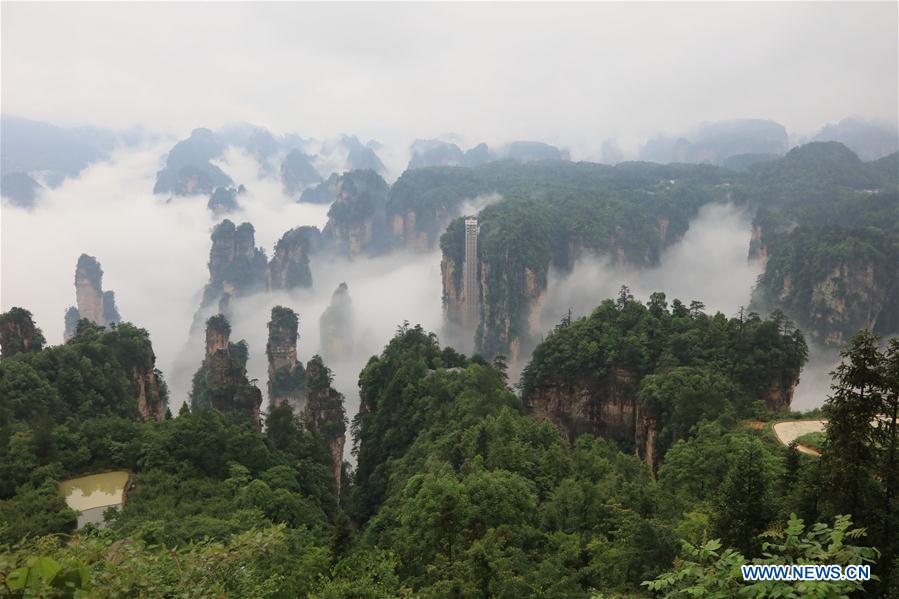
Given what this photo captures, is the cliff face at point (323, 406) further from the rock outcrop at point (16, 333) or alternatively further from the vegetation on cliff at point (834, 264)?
the vegetation on cliff at point (834, 264)

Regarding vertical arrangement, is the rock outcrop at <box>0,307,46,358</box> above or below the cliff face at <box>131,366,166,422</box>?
above

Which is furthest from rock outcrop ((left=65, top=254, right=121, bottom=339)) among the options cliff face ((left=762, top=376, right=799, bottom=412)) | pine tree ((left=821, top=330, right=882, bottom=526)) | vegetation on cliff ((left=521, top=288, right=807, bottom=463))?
pine tree ((left=821, top=330, right=882, bottom=526))

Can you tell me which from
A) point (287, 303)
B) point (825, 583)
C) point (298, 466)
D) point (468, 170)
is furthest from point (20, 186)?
point (825, 583)

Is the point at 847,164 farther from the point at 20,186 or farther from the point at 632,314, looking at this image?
the point at 20,186

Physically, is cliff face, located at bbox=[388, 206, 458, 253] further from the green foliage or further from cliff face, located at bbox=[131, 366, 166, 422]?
A: the green foliage

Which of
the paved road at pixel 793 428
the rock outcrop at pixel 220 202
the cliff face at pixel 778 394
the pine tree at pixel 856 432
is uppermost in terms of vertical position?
the rock outcrop at pixel 220 202

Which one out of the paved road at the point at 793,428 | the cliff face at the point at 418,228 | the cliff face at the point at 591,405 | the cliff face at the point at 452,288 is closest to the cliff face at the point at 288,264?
the cliff face at the point at 418,228
